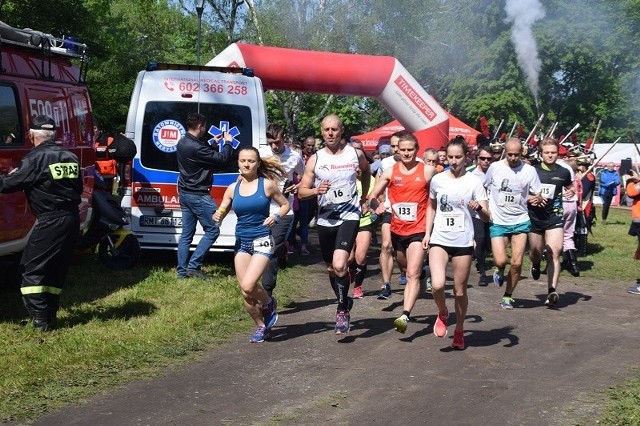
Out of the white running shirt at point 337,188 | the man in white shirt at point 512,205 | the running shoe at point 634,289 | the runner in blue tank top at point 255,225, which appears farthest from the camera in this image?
the running shoe at point 634,289

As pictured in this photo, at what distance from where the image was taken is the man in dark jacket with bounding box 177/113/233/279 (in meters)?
11.8

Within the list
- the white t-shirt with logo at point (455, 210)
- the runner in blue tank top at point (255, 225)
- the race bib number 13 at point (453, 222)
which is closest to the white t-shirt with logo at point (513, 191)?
the white t-shirt with logo at point (455, 210)

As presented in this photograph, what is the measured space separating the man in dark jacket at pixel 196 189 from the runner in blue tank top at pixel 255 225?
2979 mm

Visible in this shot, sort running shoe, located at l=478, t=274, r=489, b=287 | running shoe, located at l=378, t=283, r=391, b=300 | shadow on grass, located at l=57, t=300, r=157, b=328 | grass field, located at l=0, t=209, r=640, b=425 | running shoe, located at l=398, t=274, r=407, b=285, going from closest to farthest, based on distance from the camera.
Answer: grass field, located at l=0, t=209, r=640, b=425 < shadow on grass, located at l=57, t=300, r=157, b=328 < running shoe, located at l=378, t=283, r=391, b=300 < running shoe, located at l=398, t=274, r=407, b=285 < running shoe, located at l=478, t=274, r=489, b=287

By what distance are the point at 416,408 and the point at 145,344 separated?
114 inches

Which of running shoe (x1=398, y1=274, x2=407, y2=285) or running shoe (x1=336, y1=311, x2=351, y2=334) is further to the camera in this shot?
running shoe (x1=398, y1=274, x2=407, y2=285)

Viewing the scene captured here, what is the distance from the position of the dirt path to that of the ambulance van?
2864mm

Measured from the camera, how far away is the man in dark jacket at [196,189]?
11805mm

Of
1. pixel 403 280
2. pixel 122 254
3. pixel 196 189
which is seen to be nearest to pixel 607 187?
pixel 403 280

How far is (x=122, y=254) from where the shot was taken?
12547 mm

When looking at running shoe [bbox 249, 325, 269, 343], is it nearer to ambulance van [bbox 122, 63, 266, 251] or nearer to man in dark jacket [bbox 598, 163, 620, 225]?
ambulance van [bbox 122, 63, 266, 251]

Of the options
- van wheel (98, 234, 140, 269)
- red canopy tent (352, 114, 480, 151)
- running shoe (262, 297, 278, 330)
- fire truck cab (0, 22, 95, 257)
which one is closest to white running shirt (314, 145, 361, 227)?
running shoe (262, 297, 278, 330)

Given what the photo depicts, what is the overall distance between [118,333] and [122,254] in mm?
3847

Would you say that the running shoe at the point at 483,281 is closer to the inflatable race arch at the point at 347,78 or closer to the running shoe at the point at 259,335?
the running shoe at the point at 259,335
